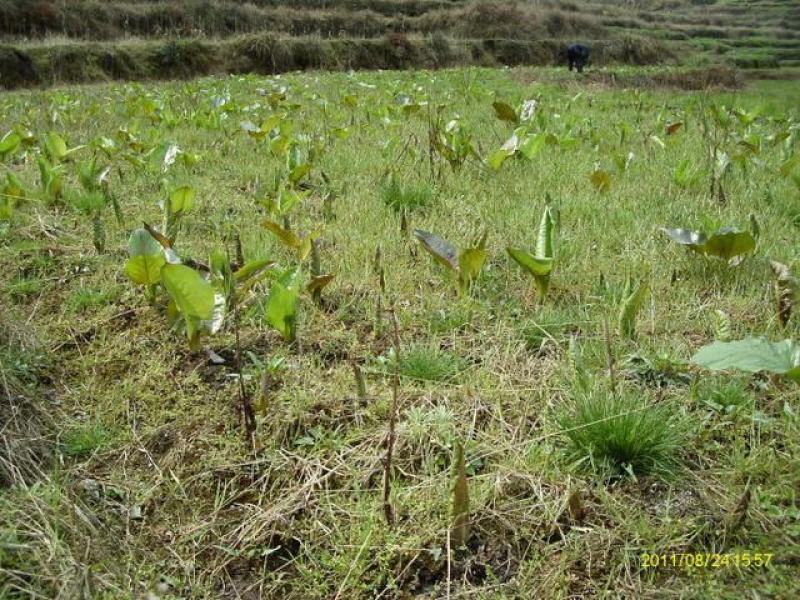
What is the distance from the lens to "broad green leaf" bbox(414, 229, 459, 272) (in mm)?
2107

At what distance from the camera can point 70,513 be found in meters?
1.28

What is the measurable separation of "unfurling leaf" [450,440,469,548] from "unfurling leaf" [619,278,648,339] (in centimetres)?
81

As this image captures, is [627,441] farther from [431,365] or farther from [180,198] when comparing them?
[180,198]

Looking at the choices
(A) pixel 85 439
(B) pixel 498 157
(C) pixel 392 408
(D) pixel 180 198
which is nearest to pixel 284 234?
(D) pixel 180 198

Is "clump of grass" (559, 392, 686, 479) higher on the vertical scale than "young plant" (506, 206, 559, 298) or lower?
lower

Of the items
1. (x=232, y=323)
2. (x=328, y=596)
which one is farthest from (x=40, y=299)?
(x=328, y=596)

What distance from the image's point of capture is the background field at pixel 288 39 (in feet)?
49.5

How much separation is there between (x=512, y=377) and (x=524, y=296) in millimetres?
528

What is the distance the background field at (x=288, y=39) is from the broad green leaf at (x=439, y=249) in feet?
47.4

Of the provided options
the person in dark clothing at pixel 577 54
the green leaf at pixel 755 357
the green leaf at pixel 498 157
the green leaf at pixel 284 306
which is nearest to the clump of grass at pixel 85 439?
the green leaf at pixel 284 306

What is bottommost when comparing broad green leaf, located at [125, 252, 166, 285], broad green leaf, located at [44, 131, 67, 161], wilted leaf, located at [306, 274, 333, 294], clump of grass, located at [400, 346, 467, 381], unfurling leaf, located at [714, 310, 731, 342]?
clump of grass, located at [400, 346, 467, 381]

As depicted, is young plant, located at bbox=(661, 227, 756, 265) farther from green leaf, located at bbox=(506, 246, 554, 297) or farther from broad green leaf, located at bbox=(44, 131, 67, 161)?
broad green leaf, located at bbox=(44, 131, 67, 161)

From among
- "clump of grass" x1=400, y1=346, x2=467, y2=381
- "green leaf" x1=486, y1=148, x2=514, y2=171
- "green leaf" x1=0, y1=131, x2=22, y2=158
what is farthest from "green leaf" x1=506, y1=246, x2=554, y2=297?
"green leaf" x1=0, y1=131, x2=22, y2=158

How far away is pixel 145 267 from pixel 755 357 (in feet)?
5.69
